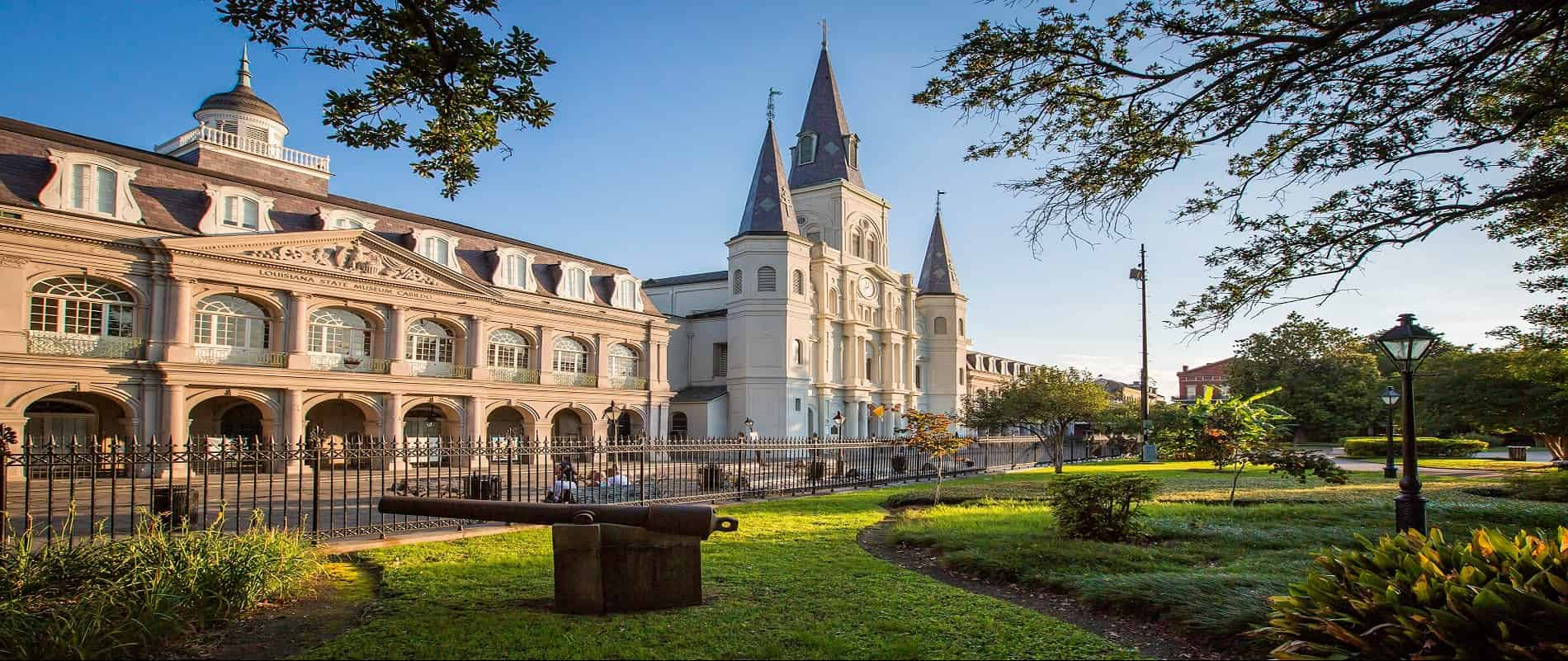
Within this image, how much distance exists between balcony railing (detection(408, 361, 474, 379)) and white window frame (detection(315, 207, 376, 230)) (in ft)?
17.7

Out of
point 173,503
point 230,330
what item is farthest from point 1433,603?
point 230,330

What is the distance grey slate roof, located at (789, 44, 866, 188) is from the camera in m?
54.5

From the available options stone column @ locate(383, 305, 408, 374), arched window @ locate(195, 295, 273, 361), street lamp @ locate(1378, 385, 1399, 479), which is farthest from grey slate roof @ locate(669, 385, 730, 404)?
street lamp @ locate(1378, 385, 1399, 479)

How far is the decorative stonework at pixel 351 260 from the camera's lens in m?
26.6

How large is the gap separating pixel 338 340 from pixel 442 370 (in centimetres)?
396

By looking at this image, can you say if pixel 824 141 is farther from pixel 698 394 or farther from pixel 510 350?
pixel 510 350

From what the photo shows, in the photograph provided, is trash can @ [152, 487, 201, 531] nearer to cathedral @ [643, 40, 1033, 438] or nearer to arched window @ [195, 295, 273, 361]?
arched window @ [195, 295, 273, 361]

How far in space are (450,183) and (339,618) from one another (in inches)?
165

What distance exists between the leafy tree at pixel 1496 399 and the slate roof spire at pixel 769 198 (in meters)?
30.8

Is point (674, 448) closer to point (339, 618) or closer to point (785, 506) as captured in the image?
point (785, 506)

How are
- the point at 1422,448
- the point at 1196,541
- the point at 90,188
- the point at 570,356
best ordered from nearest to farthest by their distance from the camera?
the point at 1196,541 → the point at 90,188 → the point at 570,356 → the point at 1422,448

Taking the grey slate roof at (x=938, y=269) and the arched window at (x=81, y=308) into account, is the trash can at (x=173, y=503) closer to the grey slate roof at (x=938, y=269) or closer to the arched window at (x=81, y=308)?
the arched window at (x=81, y=308)

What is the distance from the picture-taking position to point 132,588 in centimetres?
652

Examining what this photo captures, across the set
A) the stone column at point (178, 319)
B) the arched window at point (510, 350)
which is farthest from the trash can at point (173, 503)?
the arched window at point (510, 350)
